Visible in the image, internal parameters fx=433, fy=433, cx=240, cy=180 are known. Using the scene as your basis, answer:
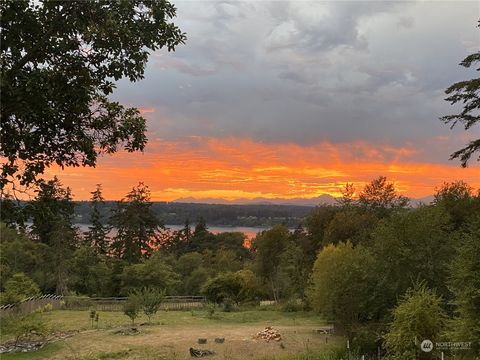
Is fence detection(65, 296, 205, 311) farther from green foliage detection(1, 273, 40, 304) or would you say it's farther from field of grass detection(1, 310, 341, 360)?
green foliage detection(1, 273, 40, 304)

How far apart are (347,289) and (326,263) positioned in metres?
2.18

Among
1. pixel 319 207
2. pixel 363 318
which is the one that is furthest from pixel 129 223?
pixel 363 318

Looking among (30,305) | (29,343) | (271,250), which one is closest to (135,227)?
(271,250)

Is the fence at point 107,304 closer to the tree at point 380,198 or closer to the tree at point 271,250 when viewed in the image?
the tree at point 271,250

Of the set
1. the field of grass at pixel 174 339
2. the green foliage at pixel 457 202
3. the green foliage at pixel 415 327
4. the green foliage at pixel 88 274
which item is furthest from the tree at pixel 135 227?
the green foliage at pixel 415 327

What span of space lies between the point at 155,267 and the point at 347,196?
23.8 meters

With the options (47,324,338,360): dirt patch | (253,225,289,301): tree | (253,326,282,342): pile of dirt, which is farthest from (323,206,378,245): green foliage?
(253,326,282,342): pile of dirt

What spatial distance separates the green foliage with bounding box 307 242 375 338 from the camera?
1025 inches

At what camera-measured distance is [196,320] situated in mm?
→ 34438

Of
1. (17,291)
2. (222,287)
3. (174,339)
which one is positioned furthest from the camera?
(222,287)

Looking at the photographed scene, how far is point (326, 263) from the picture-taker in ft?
90.5

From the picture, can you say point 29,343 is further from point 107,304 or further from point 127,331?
point 107,304

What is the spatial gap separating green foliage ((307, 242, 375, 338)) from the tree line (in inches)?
2.5

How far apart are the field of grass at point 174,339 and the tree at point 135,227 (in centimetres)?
3561
